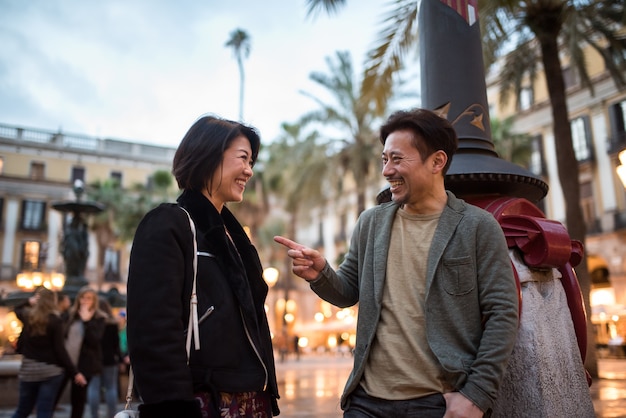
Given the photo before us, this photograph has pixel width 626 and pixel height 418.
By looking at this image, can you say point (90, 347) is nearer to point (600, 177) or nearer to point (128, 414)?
point (128, 414)

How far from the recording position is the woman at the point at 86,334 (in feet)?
22.6

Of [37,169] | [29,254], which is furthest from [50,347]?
[37,169]

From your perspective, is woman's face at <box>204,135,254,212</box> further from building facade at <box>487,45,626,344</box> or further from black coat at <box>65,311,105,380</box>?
building facade at <box>487,45,626,344</box>

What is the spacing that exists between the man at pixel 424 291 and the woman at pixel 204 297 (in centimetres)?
30

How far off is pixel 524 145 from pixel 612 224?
6.07 meters

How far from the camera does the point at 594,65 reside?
30.3 meters

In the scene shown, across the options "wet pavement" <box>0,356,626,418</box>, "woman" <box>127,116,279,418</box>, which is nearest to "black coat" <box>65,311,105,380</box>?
"wet pavement" <box>0,356,626,418</box>

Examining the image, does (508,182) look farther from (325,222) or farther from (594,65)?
(325,222)

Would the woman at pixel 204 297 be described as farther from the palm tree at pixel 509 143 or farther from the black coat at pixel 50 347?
the palm tree at pixel 509 143

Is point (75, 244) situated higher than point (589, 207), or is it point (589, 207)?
point (589, 207)

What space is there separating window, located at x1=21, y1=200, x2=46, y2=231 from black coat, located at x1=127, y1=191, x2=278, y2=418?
50.1 meters

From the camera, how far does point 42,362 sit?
5.75 meters

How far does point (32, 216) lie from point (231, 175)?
50.4m

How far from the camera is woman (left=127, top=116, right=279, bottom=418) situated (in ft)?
5.72
